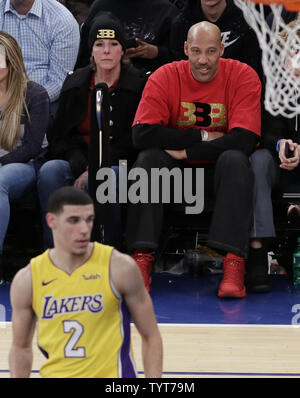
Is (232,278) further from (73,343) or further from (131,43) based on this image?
(73,343)

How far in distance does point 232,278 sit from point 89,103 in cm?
160

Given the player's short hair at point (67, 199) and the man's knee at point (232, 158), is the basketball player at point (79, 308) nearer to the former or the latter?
the player's short hair at point (67, 199)

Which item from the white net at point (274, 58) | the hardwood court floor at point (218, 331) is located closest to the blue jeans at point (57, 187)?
the hardwood court floor at point (218, 331)

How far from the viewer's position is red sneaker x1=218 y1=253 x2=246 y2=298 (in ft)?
17.9

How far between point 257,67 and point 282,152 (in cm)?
89

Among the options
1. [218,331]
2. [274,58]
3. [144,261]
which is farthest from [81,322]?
[144,261]

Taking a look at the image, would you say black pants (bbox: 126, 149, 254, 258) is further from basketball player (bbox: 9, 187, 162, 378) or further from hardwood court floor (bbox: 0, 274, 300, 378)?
basketball player (bbox: 9, 187, 162, 378)

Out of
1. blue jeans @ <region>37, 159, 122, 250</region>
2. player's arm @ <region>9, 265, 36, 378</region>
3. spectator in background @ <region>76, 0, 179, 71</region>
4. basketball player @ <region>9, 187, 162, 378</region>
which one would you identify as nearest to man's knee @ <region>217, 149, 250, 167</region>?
blue jeans @ <region>37, 159, 122, 250</region>

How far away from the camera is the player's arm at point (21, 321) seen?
11.0 feet

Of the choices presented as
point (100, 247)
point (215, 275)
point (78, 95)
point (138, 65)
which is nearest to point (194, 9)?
point (138, 65)

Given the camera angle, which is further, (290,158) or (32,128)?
(32,128)

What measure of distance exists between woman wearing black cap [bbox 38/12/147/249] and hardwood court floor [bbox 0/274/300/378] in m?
0.62

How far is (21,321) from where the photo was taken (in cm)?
336

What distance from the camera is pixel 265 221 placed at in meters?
5.58
